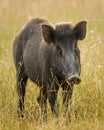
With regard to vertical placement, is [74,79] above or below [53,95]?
above

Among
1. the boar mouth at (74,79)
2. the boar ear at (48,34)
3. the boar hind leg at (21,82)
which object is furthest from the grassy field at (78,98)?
the boar ear at (48,34)

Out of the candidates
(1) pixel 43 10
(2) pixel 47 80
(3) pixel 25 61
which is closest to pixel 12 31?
(1) pixel 43 10

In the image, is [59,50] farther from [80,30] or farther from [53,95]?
[53,95]

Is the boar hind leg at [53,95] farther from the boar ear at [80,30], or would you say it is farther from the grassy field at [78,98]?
the boar ear at [80,30]

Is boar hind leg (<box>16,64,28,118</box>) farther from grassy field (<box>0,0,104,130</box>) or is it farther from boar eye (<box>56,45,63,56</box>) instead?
boar eye (<box>56,45,63,56</box>)

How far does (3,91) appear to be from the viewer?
8523mm

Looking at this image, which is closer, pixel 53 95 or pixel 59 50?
pixel 59 50

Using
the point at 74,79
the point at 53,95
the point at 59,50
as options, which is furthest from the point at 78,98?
the point at 74,79

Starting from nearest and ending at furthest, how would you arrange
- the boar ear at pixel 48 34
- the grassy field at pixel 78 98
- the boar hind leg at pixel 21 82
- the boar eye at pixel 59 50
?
the grassy field at pixel 78 98 → the boar eye at pixel 59 50 → the boar ear at pixel 48 34 → the boar hind leg at pixel 21 82

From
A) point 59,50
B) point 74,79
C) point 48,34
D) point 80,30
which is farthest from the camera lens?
point 80,30

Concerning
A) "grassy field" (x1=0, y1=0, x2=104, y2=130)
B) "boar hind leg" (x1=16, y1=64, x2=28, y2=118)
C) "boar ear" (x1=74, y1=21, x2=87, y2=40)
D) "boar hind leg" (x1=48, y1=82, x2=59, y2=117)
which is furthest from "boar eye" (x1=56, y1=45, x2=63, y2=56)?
"boar hind leg" (x1=16, y1=64, x2=28, y2=118)

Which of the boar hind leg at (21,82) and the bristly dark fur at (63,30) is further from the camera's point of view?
the boar hind leg at (21,82)

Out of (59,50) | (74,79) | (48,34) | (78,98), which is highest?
(48,34)

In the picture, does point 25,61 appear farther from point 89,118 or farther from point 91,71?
point 89,118
